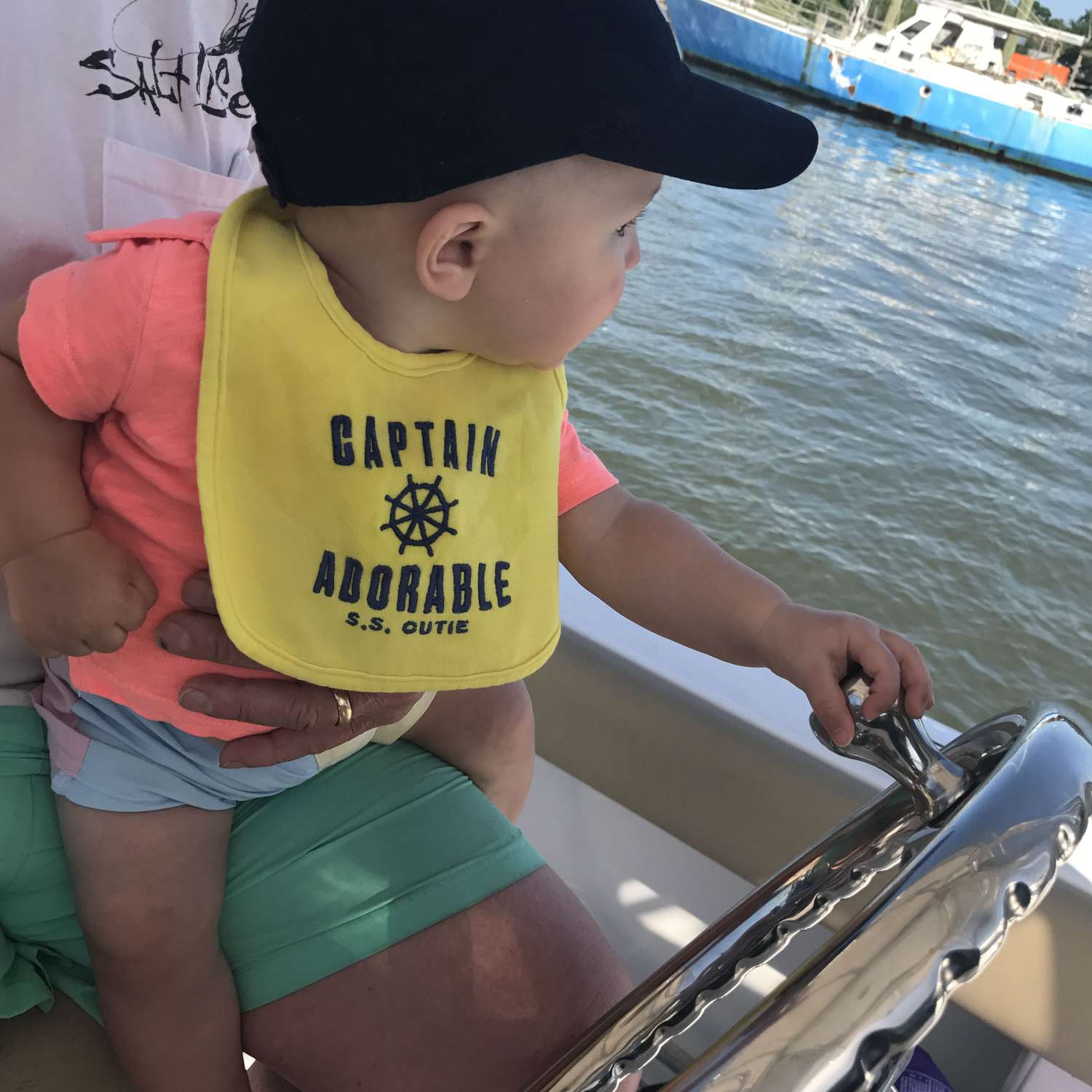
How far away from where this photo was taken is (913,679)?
0.83m

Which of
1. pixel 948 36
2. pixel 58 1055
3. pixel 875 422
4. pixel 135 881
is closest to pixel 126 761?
pixel 135 881

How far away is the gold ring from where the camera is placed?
906mm

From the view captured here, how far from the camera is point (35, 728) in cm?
90

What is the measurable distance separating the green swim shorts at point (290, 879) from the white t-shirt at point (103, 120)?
13 centimetres

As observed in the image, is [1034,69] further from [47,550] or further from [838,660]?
[47,550]

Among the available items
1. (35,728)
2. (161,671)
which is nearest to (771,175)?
(161,671)

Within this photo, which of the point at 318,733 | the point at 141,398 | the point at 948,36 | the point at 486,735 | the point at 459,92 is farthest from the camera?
the point at 948,36

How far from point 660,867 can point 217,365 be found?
912 millimetres

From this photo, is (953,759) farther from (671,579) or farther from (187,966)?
(187,966)

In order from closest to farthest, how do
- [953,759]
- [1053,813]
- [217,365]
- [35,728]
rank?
[1053,813]
[953,759]
[217,365]
[35,728]

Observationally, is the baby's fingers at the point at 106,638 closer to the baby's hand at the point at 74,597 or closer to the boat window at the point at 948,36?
the baby's hand at the point at 74,597

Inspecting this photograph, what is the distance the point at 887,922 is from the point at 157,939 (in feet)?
1.89

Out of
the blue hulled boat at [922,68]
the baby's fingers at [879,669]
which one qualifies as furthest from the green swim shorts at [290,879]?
the blue hulled boat at [922,68]

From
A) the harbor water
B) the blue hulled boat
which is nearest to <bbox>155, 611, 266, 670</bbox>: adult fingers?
the harbor water
